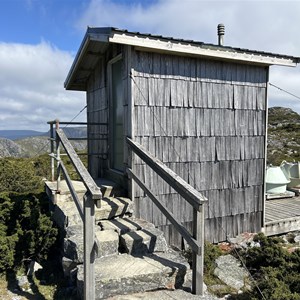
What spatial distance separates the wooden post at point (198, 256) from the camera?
347 centimetres

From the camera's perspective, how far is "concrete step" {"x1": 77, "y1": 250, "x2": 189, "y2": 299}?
347 centimetres

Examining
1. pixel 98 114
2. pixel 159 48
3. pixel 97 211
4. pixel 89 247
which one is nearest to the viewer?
pixel 89 247

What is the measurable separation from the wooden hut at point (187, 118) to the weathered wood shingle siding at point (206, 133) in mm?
18

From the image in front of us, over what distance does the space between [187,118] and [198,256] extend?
9.19ft

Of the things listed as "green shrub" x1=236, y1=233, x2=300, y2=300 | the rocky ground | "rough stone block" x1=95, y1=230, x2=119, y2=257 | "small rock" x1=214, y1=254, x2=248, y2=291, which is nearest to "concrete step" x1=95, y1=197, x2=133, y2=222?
"rough stone block" x1=95, y1=230, x2=119, y2=257

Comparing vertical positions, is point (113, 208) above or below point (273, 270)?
above

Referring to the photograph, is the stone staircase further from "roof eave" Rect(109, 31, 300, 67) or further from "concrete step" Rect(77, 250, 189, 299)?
"roof eave" Rect(109, 31, 300, 67)

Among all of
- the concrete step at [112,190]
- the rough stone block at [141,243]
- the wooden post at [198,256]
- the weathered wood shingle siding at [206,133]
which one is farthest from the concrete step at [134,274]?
the concrete step at [112,190]

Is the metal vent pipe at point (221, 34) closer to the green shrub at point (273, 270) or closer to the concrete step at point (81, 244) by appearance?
the green shrub at point (273, 270)

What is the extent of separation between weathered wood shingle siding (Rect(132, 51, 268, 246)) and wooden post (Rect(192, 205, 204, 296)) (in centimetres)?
186

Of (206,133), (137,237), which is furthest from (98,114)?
(137,237)

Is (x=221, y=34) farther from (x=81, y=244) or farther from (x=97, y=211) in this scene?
(x=81, y=244)

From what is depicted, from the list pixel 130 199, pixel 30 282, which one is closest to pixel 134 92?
pixel 130 199

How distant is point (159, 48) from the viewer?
16.4 feet
